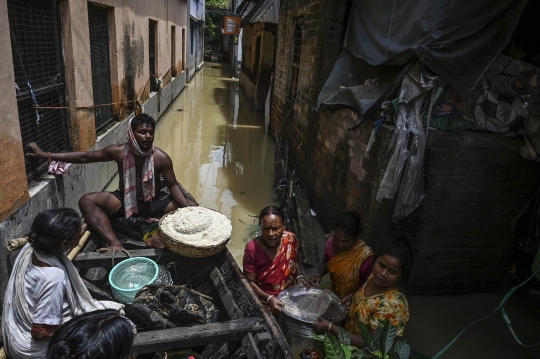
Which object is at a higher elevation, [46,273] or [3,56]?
[3,56]

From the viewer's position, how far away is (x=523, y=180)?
3.18 metres

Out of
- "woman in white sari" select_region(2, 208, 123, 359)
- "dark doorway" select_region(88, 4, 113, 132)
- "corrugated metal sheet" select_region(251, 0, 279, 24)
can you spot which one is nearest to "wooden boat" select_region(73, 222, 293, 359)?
"woman in white sari" select_region(2, 208, 123, 359)

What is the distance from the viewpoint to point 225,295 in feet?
8.97

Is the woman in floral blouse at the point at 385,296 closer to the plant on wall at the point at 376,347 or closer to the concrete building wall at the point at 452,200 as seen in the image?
the plant on wall at the point at 376,347

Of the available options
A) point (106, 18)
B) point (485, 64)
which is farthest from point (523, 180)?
point (106, 18)

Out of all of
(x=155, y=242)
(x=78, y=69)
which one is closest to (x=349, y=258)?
(x=155, y=242)

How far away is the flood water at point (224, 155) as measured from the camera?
18.0 feet

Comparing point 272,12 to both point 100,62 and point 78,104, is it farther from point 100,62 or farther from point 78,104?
point 78,104

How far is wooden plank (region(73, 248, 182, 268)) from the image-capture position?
2914 mm

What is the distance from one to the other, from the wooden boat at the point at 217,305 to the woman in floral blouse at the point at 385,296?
1.18 ft

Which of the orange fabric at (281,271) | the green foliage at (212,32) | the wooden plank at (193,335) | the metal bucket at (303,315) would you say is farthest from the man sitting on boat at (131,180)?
the green foliage at (212,32)

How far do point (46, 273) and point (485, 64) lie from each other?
3244mm

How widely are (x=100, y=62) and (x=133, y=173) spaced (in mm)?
2871

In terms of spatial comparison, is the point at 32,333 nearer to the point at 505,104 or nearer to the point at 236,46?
the point at 505,104
